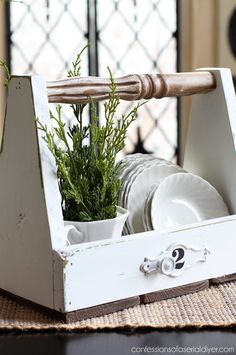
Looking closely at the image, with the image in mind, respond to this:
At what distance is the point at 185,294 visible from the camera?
43.4 inches

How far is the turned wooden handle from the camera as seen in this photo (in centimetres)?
106

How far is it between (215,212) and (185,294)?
0.17 meters

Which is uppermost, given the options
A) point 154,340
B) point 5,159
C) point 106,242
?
point 5,159

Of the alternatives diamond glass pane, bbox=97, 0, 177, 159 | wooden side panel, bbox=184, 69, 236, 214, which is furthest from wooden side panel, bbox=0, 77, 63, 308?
diamond glass pane, bbox=97, 0, 177, 159

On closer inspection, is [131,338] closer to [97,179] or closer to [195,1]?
[97,179]

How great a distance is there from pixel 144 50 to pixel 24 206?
1998mm

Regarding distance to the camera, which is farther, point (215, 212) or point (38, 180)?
point (215, 212)

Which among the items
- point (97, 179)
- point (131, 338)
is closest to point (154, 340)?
point (131, 338)

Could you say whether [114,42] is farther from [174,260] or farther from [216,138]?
[174,260]

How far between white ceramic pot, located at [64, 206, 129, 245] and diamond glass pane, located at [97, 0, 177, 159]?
6.24 feet

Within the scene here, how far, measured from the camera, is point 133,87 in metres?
1.15

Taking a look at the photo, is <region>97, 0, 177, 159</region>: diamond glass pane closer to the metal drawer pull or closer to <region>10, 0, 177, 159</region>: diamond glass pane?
<region>10, 0, 177, 159</region>: diamond glass pane

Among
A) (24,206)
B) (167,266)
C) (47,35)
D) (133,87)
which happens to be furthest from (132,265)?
(47,35)

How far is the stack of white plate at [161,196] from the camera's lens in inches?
45.8
